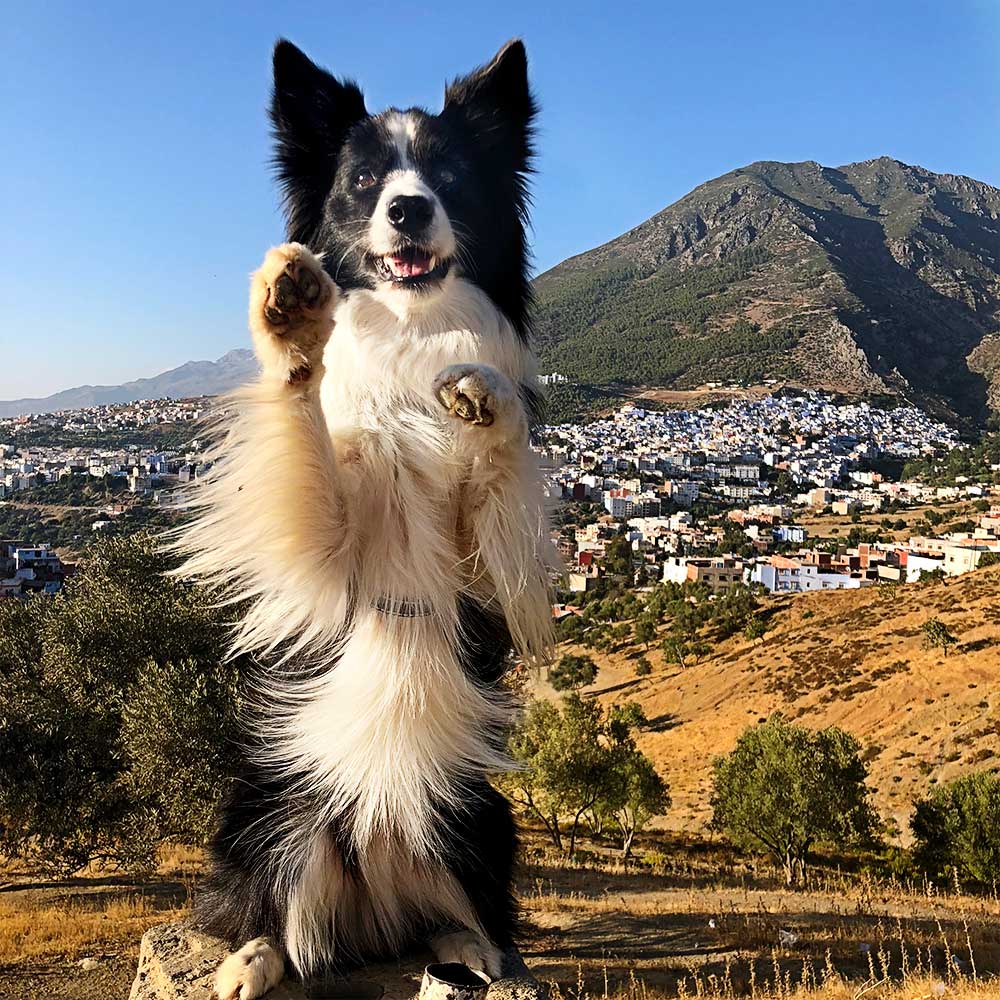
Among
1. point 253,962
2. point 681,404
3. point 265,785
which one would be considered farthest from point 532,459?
point 681,404

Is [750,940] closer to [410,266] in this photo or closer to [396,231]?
[410,266]

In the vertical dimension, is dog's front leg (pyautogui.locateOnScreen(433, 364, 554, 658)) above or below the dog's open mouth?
below

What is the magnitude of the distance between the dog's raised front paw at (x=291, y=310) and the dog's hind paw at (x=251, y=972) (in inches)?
90.5

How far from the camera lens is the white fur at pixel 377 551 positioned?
2.93 metres

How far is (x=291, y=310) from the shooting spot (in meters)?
2.60

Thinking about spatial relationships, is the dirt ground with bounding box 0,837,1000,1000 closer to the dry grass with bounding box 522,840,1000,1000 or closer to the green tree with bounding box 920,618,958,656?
the dry grass with bounding box 522,840,1000,1000

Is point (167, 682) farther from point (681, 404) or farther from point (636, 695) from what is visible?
point (681, 404)

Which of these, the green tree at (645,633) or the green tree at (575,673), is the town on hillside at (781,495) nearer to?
the green tree at (645,633)

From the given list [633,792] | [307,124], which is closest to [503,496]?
[307,124]

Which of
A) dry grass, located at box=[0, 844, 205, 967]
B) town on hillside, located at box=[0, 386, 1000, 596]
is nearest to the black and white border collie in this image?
town on hillside, located at box=[0, 386, 1000, 596]

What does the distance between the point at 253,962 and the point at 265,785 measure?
659 millimetres

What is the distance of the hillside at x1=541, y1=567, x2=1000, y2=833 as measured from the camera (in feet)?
123

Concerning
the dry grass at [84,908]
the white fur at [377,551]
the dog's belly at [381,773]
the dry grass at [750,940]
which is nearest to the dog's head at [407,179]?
the white fur at [377,551]

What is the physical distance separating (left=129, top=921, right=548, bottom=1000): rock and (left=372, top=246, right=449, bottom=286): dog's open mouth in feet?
9.07
